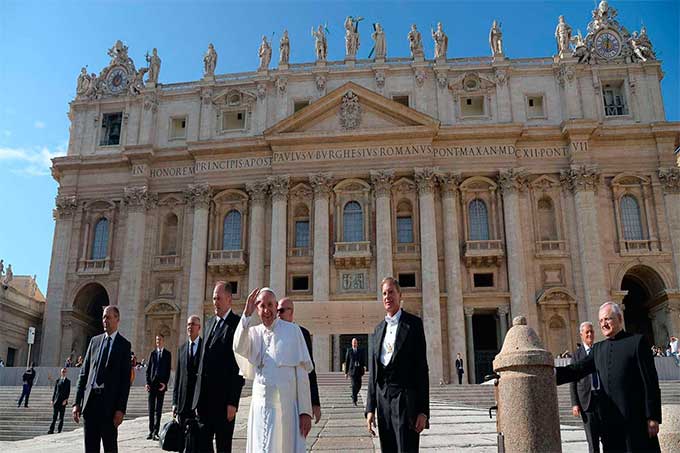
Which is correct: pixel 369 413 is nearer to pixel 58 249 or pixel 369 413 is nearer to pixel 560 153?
pixel 560 153

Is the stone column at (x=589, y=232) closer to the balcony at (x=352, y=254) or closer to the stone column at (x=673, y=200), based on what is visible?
the stone column at (x=673, y=200)

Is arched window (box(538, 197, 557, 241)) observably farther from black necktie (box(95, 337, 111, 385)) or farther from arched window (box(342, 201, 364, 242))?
black necktie (box(95, 337, 111, 385))

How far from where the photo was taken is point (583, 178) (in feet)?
110

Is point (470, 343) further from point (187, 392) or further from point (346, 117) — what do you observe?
point (187, 392)

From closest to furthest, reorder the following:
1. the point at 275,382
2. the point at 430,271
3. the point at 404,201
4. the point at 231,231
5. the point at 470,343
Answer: the point at 275,382
the point at 470,343
the point at 430,271
the point at 404,201
the point at 231,231

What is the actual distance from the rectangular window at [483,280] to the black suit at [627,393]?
2685 centimetres

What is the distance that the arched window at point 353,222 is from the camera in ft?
113

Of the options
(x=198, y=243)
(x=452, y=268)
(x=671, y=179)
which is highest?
(x=671, y=179)

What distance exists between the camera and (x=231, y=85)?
38.2 m

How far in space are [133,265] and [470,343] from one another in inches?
749

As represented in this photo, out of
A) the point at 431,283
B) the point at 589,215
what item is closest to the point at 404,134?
the point at 431,283

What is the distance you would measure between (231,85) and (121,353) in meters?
32.1

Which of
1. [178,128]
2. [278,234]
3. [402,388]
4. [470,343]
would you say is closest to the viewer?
[402,388]

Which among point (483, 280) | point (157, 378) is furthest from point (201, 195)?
point (157, 378)
